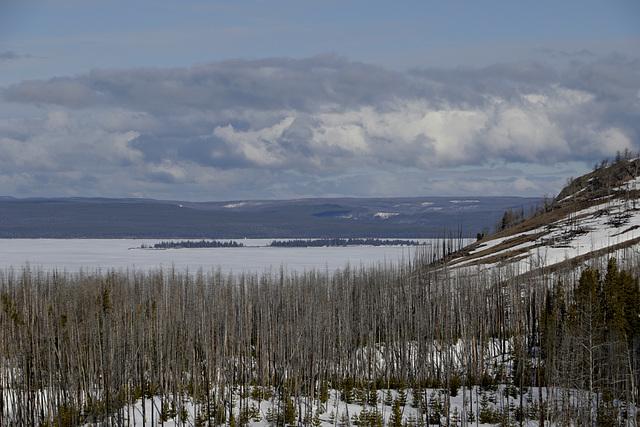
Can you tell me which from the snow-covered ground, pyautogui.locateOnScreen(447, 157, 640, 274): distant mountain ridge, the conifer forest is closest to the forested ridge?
the conifer forest

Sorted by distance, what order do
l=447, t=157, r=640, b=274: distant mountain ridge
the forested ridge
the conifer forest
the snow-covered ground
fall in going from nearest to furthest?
the conifer forest → the forested ridge → l=447, t=157, r=640, b=274: distant mountain ridge → the snow-covered ground

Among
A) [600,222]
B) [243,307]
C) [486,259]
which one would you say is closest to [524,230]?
[600,222]

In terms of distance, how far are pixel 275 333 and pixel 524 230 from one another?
85.5m

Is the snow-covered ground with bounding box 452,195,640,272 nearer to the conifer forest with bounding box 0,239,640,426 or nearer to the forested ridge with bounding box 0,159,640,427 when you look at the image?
the forested ridge with bounding box 0,159,640,427

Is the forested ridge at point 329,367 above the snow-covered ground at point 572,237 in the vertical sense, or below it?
below

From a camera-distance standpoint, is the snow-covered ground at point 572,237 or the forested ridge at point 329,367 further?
the snow-covered ground at point 572,237

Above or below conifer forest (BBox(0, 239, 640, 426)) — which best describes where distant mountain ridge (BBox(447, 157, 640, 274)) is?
above

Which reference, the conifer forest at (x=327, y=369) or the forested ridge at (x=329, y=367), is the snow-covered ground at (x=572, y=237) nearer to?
the forested ridge at (x=329, y=367)

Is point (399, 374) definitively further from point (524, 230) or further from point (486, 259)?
point (524, 230)

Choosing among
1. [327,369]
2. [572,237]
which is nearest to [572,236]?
[572,237]

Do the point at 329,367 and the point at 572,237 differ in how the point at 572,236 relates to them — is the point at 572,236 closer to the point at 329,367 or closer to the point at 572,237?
the point at 572,237

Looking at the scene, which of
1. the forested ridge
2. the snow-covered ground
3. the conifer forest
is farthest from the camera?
the snow-covered ground

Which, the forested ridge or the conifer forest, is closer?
the conifer forest

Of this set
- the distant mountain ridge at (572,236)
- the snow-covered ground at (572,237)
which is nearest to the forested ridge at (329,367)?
the distant mountain ridge at (572,236)
